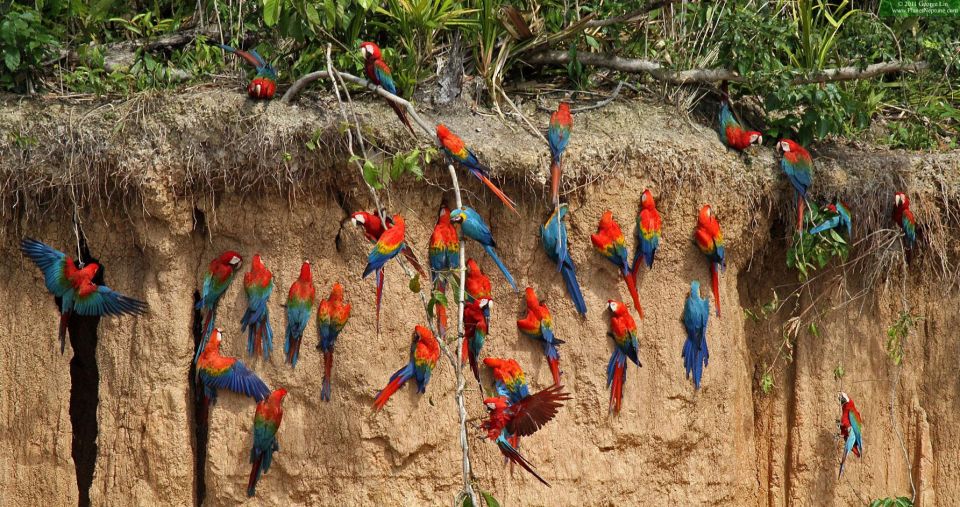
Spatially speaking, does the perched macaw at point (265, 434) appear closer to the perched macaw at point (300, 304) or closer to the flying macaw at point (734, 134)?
the perched macaw at point (300, 304)

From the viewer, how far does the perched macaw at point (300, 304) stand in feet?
16.5

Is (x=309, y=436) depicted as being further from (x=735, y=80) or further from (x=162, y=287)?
(x=735, y=80)

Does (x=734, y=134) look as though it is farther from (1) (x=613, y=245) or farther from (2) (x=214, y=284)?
(2) (x=214, y=284)

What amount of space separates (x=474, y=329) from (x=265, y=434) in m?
0.97

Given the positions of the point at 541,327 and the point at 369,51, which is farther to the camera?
the point at 541,327

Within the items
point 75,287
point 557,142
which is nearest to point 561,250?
point 557,142

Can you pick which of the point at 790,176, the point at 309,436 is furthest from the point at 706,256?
the point at 309,436

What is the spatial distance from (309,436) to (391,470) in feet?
1.23

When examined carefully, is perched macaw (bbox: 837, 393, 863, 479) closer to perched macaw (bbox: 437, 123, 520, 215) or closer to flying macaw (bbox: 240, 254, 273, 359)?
perched macaw (bbox: 437, 123, 520, 215)

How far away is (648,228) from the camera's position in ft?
16.8

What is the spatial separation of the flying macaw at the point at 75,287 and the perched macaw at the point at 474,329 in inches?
53.6

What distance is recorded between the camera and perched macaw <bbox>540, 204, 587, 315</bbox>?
508cm

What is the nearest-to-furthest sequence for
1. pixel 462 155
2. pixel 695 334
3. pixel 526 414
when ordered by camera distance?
pixel 526 414 < pixel 462 155 < pixel 695 334

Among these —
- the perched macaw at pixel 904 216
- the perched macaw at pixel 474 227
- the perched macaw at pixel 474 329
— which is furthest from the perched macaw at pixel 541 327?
the perched macaw at pixel 904 216
